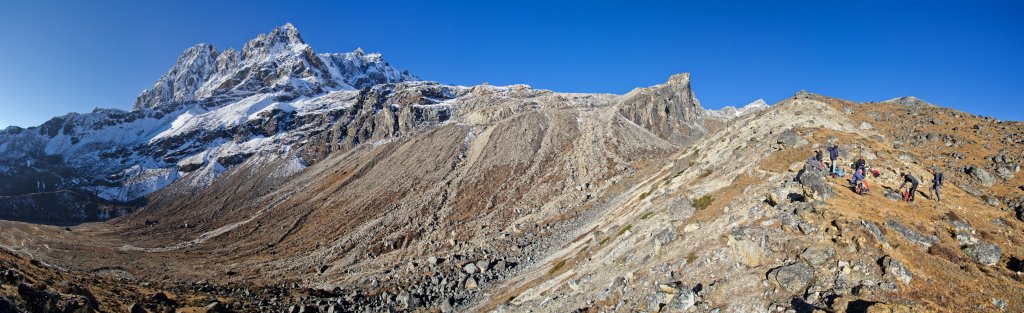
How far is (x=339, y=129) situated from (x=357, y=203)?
8331cm

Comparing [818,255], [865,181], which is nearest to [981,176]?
[865,181]

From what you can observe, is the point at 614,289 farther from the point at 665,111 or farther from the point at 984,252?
the point at 665,111

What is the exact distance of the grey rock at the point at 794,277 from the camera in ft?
69.6

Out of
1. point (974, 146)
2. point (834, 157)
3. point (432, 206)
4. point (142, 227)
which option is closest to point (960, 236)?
point (834, 157)

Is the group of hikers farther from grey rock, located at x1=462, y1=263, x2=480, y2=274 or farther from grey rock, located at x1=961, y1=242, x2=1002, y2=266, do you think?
grey rock, located at x1=462, y1=263, x2=480, y2=274

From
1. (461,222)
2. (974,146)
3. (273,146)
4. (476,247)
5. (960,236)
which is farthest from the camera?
(273,146)

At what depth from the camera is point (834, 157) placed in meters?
33.1

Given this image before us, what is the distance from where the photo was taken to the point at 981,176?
114 ft

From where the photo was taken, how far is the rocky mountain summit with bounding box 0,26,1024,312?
75.4 ft

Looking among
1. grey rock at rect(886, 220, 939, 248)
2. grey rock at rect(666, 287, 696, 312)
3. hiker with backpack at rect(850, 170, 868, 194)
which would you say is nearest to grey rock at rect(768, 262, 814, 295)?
grey rock at rect(666, 287, 696, 312)

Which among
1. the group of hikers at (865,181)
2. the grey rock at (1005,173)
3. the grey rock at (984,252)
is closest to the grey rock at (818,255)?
the grey rock at (984,252)

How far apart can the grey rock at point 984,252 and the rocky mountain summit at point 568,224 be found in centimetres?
12

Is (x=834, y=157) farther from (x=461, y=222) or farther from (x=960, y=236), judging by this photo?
(x=461, y=222)

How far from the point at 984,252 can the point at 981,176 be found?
16945mm
